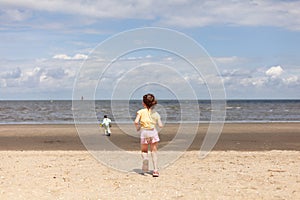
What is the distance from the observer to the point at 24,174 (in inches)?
431

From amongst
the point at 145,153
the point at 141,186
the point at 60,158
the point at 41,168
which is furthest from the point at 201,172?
the point at 60,158

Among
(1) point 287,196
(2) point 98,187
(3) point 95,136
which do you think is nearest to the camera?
(1) point 287,196

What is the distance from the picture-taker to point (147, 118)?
33.2 feet

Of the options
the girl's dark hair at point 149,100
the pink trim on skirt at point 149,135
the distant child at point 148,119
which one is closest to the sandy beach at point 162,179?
the pink trim on skirt at point 149,135

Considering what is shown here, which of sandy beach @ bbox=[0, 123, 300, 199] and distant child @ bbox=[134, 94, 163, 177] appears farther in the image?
distant child @ bbox=[134, 94, 163, 177]

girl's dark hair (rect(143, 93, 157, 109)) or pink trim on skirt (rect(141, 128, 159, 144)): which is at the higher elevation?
girl's dark hair (rect(143, 93, 157, 109))

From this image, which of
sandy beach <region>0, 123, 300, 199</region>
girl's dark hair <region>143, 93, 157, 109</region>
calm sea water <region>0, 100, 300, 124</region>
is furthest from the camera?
calm sea water <region>0, 100, 300, 124</region>

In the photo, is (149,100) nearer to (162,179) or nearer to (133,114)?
(162,179)

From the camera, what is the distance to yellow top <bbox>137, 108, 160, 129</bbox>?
10117mm

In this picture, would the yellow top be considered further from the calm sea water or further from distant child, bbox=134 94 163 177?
the calm sea water

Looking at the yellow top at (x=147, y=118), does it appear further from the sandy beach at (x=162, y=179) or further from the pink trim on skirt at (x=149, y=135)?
the sandy beach at (x=162, y=179)

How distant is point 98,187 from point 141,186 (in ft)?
2.95

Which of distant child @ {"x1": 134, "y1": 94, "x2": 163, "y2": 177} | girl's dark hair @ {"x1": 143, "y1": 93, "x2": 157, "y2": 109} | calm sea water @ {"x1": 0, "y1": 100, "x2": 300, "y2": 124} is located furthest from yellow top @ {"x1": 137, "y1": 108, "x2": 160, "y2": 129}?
calm sea water @ {"x1": 0, "y1": 100, "x2": 300, "y2": 124}

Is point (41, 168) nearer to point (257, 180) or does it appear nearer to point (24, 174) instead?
point (24, 174)
